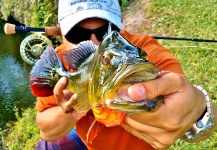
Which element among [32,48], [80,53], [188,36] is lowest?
[188,36]

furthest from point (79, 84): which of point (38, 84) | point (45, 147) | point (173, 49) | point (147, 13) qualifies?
point (147, 13)

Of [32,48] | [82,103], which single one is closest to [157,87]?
[82,103]

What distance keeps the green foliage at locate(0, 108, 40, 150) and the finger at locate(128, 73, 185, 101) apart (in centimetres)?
505

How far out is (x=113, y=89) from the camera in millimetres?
1392

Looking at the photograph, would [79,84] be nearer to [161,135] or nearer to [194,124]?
[161,135]

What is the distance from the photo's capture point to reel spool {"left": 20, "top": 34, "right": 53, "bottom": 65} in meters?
3.93

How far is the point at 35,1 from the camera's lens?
52.3 ft

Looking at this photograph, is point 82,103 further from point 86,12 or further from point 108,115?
point 86,12

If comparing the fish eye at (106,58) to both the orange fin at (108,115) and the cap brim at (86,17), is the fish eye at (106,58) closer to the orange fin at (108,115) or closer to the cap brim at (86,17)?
the orange fin at (108,115)

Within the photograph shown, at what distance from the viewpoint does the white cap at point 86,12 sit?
2553 millimetres

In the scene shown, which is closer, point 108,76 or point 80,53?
point 108,76

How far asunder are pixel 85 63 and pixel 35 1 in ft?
48.2

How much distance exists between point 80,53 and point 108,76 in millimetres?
550

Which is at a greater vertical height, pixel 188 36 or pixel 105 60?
pixel 105 60
